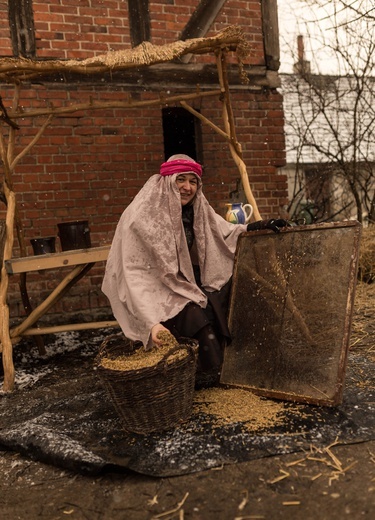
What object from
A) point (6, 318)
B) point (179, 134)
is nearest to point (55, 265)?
point (6, 318)

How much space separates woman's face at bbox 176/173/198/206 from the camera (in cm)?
357

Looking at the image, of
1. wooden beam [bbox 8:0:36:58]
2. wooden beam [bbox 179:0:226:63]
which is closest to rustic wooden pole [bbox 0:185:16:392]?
wooden beam [bbox 8:0:36:58]

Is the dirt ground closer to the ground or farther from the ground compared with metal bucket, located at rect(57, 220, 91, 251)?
closer to the ground

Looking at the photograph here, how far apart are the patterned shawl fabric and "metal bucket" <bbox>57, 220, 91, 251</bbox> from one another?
1269 millimetres

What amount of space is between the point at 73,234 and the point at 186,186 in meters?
1.50

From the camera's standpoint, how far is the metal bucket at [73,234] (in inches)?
184

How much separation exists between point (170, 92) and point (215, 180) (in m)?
1.08

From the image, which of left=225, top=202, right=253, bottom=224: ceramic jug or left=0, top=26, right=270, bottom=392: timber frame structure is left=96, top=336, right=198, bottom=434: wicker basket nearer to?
left=0, top=26, right=270, bottom=392: timber frame structure

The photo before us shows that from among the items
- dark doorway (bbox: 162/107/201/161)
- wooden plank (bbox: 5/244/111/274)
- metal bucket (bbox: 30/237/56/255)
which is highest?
dark doorway (bbox: 162/107/201/161)

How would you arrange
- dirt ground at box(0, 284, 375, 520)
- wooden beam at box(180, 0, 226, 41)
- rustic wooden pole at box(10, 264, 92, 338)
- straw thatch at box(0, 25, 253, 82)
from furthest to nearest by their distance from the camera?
1. wooden beam at box(180, 0, 226, 41)
2. rustic wooden pole at box(10, 264, 92, 338)
3. straw thatch at box(0, 25, 253, 82)
4. dirt ground at box(0, 284, 375, 520)

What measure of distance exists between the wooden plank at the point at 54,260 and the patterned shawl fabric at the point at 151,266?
941 mm

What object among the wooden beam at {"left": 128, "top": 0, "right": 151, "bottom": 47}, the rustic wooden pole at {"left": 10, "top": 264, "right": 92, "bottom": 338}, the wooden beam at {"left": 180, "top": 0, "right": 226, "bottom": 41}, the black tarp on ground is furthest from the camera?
the wooden beam at {"left": 180, "top": 0, "right": 226, "bottom": 41}

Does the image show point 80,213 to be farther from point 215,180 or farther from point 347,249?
point 347,249

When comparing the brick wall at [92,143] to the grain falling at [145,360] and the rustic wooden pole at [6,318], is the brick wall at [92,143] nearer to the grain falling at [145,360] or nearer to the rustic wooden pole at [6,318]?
the rustic wooden pole at [6,318]
